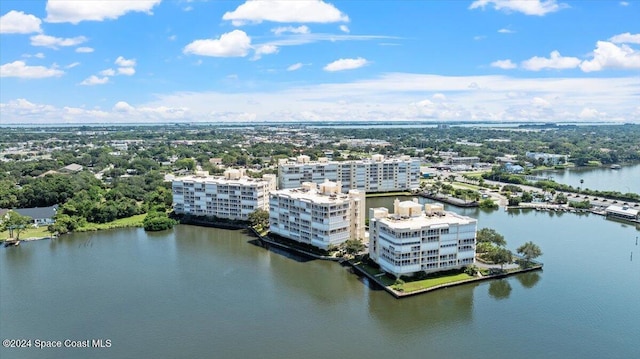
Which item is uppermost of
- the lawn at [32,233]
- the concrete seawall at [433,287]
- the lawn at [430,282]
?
the lawn at [32,233]

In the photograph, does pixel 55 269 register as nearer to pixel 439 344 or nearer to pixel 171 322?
pixel 171 322

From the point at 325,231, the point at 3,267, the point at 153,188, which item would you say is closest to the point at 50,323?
the point at 3,267

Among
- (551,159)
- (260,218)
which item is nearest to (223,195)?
(260,218)

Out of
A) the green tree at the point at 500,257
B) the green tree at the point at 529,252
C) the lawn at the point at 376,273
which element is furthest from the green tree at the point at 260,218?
the green tree at the point at 529,252

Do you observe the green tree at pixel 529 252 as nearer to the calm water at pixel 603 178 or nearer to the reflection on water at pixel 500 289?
the reflection on water at pixel 500 289

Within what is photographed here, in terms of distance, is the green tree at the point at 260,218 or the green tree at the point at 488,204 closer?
the green tree at the point at 260,218

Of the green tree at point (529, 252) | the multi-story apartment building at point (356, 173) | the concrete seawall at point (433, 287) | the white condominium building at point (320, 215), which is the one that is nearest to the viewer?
the concrete seawall at point (433, 287)

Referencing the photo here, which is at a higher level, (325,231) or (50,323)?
(325,231)
